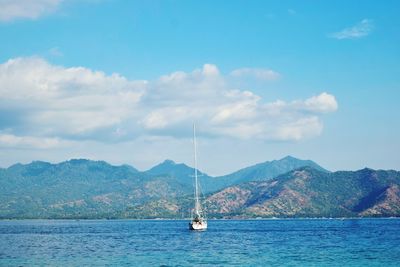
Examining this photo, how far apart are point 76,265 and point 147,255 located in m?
20.0

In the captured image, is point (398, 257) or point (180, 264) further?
→ point (398, 257)

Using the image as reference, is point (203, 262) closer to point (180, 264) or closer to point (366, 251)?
point (180, 264)

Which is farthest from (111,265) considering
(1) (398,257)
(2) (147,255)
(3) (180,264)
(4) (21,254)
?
(1) (398,257)

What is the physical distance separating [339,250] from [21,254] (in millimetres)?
68121

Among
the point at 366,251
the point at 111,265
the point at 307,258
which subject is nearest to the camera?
the point at 111,265

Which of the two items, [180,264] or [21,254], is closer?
[180,264]

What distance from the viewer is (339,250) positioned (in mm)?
115250

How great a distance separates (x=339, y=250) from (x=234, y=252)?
980 inches

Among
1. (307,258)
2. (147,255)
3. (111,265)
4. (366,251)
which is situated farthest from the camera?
(366,251)

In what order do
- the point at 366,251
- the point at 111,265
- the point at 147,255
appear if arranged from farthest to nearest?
Result: 1. the point at 366,251
2. the point at 147,255
3. the point at 111,265

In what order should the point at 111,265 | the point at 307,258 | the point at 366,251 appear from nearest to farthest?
the point at 111,265, the point at 307,258, the point at 366,251

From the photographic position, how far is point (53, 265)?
8538 cm

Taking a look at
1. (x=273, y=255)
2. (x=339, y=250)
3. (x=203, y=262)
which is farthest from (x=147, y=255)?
(x=339, y=250)

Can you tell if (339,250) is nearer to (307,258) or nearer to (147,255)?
(307,258)
